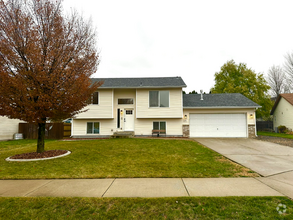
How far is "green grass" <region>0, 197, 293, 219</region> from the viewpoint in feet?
8.46

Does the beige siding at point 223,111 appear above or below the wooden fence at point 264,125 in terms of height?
above

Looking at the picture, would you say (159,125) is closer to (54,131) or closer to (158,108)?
(158,108)

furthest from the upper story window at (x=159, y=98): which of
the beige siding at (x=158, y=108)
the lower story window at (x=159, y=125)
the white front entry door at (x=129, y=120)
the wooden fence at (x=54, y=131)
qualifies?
the wooden fence at (x=54, y=131)

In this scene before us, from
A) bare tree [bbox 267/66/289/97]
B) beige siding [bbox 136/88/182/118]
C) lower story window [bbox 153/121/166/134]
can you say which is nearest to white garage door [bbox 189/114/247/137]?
beige siding [bbox 136/88/182/118]

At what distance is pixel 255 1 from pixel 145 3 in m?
6.79

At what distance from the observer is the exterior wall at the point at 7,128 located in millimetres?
14488

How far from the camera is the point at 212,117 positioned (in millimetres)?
14031

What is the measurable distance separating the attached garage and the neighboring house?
8.87 m

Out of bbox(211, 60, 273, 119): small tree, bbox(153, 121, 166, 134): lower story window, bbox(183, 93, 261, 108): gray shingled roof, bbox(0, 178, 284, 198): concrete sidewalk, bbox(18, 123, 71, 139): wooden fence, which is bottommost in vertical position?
bbox(0, 178, 284, 198): concrete sidewalk

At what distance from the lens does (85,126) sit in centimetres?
1455

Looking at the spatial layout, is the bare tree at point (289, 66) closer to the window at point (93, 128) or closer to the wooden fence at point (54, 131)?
the window at point (93, 128)

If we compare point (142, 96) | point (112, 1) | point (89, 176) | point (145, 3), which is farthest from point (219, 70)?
point (89, 176)

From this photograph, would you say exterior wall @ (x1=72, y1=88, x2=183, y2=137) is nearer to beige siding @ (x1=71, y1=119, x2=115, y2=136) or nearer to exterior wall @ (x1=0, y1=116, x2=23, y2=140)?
beige siding @ (x1=71, y1=119, x2=115, y2=136)

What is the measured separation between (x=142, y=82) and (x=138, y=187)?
39.3ft
